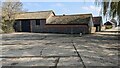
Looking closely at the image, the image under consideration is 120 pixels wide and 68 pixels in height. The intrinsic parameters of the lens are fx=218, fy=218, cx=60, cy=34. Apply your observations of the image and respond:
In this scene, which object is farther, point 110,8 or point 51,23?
point 51,23

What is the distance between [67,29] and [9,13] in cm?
1047

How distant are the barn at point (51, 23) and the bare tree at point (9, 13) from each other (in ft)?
9.13

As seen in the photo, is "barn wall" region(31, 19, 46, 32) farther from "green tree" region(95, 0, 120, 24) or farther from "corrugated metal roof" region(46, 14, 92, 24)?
"green tree" region(95, 0, 120, 24)

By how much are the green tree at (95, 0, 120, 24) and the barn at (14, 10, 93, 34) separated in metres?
12.6

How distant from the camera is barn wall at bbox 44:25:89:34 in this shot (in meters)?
35.8

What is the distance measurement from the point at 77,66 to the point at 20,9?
34.2m

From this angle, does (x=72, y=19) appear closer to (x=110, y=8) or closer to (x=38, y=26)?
(x=38, y=26)

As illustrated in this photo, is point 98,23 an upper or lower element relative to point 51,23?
upper

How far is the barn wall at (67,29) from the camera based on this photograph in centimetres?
3578

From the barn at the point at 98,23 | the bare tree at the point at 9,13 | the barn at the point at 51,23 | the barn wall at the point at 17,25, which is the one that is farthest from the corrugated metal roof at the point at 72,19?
the barn at the point at 98,23

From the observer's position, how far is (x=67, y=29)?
37.3m

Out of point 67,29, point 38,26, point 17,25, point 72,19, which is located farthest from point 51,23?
point 17,25

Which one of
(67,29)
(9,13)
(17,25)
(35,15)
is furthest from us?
(17,25)

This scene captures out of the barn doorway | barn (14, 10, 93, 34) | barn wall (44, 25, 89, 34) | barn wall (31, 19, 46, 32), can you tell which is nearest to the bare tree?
the barn doorway
